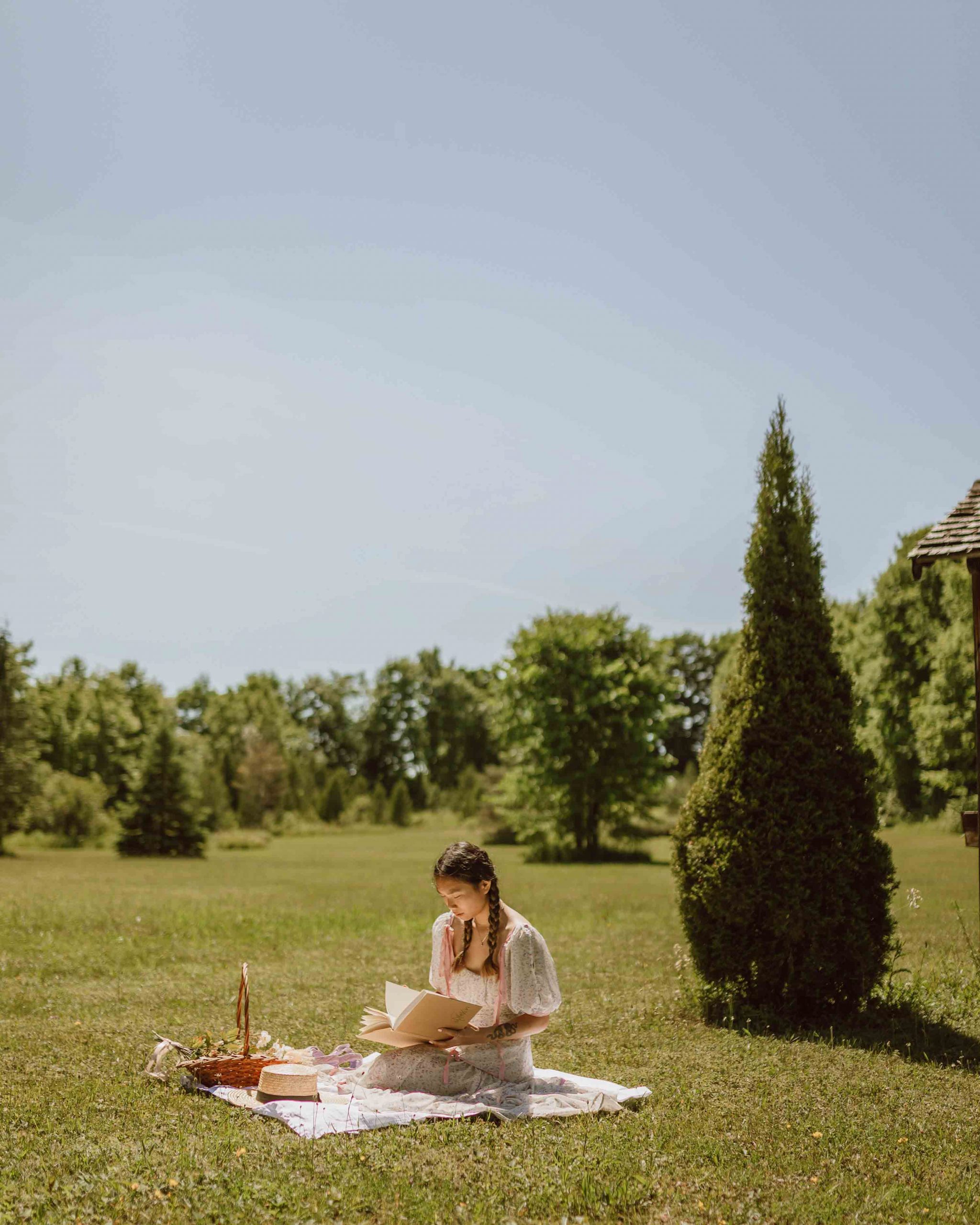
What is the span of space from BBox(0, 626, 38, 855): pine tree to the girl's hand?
Answer: 30300 mm

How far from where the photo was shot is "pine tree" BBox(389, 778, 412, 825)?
2229 inches

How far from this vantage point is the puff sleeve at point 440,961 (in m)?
7.04

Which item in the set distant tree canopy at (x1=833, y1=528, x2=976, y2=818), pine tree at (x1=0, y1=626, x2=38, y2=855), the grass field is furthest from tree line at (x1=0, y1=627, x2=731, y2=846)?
the grass field

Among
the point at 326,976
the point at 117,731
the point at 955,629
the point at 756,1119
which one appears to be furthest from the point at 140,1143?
the point at 117,731

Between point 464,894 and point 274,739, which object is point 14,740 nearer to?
point 464,894

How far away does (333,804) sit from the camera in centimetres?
5684

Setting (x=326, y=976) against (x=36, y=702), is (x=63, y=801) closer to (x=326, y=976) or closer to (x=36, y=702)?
(x=36, y=702)

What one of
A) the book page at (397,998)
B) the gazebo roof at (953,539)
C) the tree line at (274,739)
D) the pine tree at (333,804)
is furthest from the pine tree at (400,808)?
the book page at (397,998)

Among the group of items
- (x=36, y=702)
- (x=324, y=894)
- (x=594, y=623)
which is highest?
(x=594, y=623)

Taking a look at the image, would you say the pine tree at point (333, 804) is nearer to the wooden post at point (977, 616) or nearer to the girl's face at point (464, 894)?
the wooden post at point (977, 616)

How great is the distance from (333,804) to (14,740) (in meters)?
24.8

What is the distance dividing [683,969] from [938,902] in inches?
355

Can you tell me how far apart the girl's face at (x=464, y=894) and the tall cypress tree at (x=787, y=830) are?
346cm

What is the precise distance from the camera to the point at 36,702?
37.3 m
